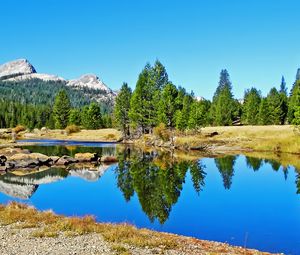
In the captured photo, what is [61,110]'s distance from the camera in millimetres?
164750

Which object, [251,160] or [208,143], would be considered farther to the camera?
[208,143]

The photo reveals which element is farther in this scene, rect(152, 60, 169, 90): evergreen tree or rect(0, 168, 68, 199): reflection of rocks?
rect(152, 60, 169, 90): evergreen tree

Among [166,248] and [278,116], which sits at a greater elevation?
[278,116]

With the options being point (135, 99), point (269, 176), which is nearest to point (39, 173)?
point (269, 176)

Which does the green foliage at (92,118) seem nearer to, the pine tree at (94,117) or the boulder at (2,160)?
the pine tree at (94,117)

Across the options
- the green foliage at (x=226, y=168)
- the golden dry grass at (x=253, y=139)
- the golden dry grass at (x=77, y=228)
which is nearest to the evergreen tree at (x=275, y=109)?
→ the golden dry grass at (x=253, y=139)

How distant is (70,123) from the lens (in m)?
163

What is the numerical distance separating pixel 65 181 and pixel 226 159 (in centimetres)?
3569

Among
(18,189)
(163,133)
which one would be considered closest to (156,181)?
(18,189)

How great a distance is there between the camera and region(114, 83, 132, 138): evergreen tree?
443 ft

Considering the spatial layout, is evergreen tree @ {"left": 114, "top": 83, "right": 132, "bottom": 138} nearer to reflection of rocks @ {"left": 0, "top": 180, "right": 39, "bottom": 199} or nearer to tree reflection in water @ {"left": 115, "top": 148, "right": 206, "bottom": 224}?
tree reflection in water @ {"left": 115, "top": 148, "right": 206, "bottom": 224}

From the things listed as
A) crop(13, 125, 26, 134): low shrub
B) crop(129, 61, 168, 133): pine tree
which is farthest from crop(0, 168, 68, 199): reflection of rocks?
crop(13, 125, 26, 134): low shrub

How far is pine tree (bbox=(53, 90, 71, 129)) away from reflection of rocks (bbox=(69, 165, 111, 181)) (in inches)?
4200

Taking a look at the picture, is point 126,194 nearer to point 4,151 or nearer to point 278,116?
point 4,151
